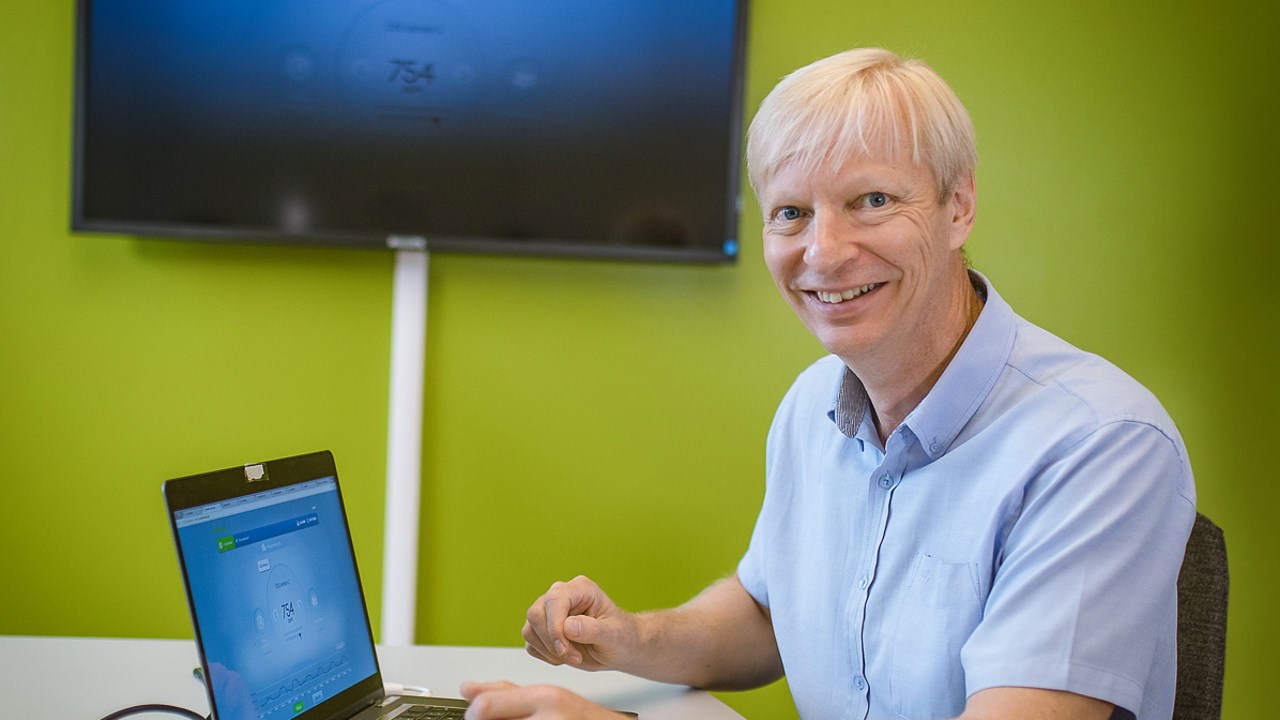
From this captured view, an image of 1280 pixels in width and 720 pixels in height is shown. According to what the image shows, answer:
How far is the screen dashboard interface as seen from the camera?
1.03m

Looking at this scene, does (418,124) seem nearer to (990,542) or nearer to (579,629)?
(579,629)

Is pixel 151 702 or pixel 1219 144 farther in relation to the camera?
pixel 1219 144

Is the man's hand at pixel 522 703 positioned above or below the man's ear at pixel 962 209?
below

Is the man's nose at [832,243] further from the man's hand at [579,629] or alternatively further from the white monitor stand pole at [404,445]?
the white monitor stand pole at [404,445]

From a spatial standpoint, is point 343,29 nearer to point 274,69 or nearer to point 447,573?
point 274,69

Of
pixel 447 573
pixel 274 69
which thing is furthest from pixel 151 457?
pixel 274 69

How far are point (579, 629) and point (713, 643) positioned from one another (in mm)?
241

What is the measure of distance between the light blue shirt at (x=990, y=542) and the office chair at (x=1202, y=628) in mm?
119

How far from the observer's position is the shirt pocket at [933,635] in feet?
3.85

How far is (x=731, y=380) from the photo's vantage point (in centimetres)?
243

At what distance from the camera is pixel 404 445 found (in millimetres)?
2299

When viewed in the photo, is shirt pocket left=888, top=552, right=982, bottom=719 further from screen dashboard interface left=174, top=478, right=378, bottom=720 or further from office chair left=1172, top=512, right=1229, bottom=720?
screen dashboard interface left=174, top=478, right=378, bottom=720

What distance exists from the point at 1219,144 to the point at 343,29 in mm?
1955

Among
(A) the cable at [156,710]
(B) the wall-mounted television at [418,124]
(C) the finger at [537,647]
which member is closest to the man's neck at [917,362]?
(C) the finger at [537,647]
